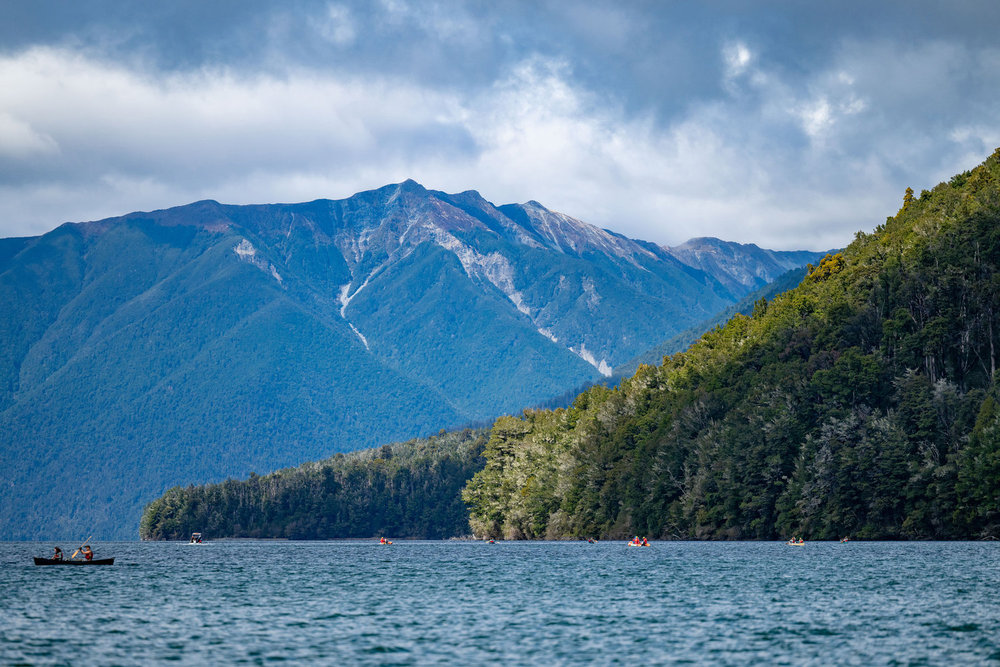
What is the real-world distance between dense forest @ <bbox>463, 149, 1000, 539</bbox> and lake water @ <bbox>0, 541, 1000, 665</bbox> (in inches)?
832

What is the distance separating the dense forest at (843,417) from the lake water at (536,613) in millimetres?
21139

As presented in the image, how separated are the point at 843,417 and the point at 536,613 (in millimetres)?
89624

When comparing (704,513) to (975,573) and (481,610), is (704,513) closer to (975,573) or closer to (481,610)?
(975,573)

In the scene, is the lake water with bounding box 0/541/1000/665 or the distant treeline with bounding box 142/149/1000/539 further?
the distant treeline with bounding box 142/149/1000/539

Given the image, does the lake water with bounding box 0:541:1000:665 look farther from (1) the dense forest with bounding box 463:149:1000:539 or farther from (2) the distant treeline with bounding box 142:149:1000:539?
(1) the dense forest with bounding box 463:149:1000:539

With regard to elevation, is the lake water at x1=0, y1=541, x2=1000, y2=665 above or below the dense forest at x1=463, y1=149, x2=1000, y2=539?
below

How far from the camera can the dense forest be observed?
136m

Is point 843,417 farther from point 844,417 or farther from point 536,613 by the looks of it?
point 536,613

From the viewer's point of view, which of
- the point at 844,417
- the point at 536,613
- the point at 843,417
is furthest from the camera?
the point at 843,417

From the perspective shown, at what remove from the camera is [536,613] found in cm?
6862

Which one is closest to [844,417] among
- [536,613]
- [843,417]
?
[843,417]

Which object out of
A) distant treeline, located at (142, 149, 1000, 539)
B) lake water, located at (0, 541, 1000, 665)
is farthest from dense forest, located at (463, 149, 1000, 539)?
lake water, located at (0, 541, 1000, 665)

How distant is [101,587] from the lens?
9169 centimetres

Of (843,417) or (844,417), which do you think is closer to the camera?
(844,417)
